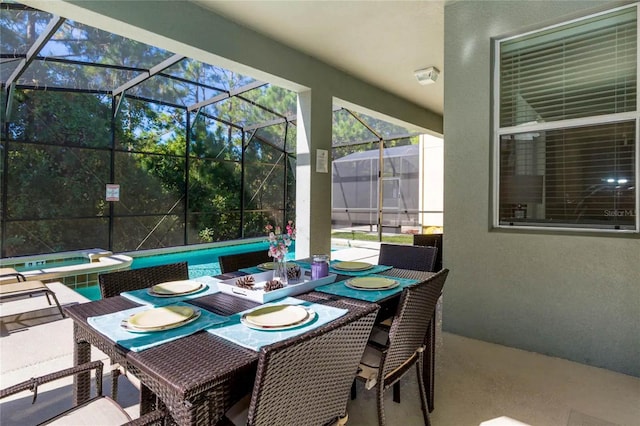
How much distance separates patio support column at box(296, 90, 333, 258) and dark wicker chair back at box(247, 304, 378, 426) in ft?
9.37

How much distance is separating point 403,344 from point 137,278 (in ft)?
4.90

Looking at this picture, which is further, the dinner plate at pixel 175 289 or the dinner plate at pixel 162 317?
the dinner plate at pixel 175 289

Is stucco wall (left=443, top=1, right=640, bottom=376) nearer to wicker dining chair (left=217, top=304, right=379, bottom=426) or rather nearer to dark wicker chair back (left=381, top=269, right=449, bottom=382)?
dark wicker chair back (left=381, top=269, right=449, bottom=382)

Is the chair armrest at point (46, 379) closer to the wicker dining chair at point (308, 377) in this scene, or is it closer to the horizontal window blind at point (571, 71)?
the wicker dining chair at point (308, 377)

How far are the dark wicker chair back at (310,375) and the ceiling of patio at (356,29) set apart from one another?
289cm

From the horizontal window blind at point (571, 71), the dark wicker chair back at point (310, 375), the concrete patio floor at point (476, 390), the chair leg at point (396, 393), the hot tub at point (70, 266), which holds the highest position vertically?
the horizontal window blind at point (571, 71)

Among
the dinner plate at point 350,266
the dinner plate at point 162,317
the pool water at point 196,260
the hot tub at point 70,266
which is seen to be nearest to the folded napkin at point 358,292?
the dinner plate at point 350,266

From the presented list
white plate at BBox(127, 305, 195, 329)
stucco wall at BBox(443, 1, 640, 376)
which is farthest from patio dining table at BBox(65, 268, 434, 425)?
stucco wall at BBox(443, 1, 640, 376)

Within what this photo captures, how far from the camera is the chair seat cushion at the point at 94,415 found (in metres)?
1.17

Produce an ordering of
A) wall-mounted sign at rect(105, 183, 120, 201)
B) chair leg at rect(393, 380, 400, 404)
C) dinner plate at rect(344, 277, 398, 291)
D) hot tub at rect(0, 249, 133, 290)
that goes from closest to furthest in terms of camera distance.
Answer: dinner plate at rect(344, 277, 398, 291) < chair leg at rect(393, 380, 400, 404) < hot tub at rect(0, 249, 133, 290) < wall-mounted sign at rect(105, 183, 120, 201)

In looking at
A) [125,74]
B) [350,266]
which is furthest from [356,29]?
[125,74]

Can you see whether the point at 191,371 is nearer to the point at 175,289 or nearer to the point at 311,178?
the point at 175,289

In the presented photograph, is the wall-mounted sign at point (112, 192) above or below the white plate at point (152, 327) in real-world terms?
above

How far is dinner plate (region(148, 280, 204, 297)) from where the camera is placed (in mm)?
1649
